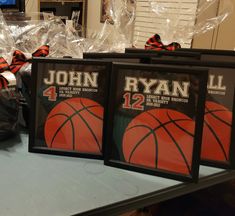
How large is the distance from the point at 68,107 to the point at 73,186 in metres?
0.19

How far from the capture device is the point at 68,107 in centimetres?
74

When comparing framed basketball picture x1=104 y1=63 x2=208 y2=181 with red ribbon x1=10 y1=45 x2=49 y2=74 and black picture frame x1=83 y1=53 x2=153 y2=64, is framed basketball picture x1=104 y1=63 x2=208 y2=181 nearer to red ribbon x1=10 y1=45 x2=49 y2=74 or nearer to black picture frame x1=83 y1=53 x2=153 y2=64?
black picture frame x1=83 y1=53 x2=153 y2=64

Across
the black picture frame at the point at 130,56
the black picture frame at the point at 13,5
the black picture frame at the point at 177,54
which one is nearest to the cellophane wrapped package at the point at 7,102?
the black picture frame at the point at 130,56

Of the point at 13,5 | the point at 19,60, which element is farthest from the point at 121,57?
the point at 13,5

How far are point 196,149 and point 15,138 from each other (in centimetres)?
45

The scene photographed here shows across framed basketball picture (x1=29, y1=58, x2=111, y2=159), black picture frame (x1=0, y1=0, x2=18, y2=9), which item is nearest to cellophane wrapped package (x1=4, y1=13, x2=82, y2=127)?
framed basketball picture (x1=29, y1=58, x2=111, y2=159)

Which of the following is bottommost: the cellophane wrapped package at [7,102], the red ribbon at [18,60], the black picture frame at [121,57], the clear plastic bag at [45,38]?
the cellophane wrapped package at [7,102]

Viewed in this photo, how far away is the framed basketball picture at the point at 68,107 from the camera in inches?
28.5

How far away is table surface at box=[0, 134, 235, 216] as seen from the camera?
0.56m

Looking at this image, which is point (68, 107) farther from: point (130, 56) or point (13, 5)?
point (13, 5)

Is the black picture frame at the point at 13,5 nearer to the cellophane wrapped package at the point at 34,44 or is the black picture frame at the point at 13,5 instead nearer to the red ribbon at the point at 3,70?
the cellophane wrapped package at the point at 34,44

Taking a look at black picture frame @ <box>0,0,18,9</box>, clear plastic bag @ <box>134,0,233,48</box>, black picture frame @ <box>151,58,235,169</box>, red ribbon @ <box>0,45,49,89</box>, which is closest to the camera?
black picture frame @ <box>151,58,235,169</box>

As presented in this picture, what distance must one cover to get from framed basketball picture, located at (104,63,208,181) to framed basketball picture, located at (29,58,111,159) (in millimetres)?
35

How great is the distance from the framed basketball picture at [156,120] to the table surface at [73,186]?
0.03 metres
